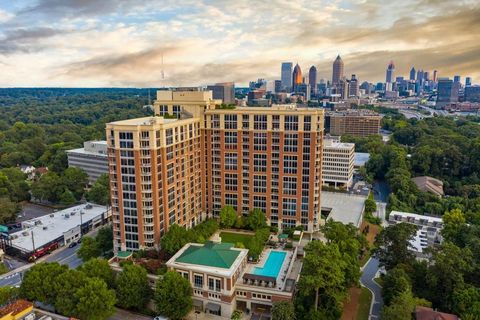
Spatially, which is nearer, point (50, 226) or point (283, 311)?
point (283, 311)

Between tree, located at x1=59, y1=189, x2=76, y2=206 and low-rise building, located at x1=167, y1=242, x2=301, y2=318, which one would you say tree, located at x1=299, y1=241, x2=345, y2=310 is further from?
tree, located at x1=59, y1=189, x2=76, y2=206

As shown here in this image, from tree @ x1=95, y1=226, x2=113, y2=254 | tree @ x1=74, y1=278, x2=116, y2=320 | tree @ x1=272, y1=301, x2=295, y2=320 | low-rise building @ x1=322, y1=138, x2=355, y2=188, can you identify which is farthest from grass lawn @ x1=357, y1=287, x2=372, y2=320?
low-rise building @ x1=322, y1=138, x2=355, y2=188

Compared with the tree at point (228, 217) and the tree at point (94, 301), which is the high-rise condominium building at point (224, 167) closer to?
the tree at point (228, 217)

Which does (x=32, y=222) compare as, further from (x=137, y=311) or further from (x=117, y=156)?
(x=137, y=311)

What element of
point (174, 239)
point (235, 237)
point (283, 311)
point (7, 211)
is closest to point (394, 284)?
point (283, 311)

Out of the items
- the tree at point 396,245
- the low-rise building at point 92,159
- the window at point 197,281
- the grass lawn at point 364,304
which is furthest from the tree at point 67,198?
the tree at point 396,245

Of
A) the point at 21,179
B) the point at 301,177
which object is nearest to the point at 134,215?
the point at 301,177

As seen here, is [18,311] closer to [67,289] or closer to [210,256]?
[67,289]
